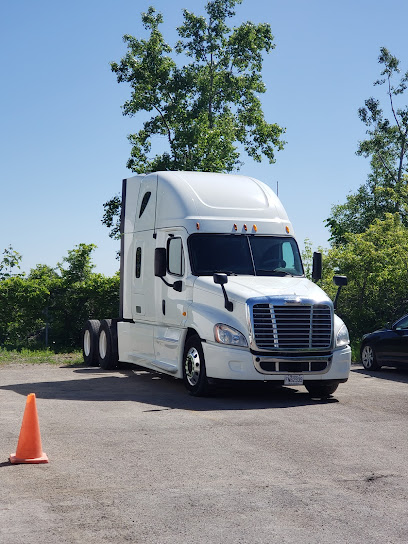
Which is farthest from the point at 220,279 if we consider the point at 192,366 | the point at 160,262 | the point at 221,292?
the point at 160,262

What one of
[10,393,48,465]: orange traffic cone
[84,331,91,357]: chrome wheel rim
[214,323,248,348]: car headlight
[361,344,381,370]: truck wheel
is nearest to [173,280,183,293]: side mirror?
[214,323,248,348]: car headlight

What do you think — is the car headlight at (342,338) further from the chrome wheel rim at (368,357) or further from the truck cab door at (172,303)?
the chrome wheel rim at (368,357)

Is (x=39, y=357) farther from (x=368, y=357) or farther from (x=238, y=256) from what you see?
(x=238, y=256)

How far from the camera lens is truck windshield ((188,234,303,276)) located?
14.3 m

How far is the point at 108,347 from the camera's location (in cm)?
1830

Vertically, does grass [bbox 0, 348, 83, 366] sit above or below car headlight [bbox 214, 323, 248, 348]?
below

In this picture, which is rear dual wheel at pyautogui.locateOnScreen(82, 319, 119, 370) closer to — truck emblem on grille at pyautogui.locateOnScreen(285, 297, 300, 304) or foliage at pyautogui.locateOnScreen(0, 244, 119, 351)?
foliage at pyautogui.locateOnScreen(0, 244, 119, 351)

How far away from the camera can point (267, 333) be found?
1307cm

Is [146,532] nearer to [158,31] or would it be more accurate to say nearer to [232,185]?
[232,185]

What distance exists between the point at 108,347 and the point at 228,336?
5788 millimetres

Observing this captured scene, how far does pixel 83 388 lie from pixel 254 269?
3.77m

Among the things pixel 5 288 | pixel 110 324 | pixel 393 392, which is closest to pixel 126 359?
pixel 110 324

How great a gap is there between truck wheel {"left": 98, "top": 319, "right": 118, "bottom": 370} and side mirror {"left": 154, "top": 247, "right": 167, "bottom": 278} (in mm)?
3849

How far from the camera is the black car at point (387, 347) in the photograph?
59.3ft
